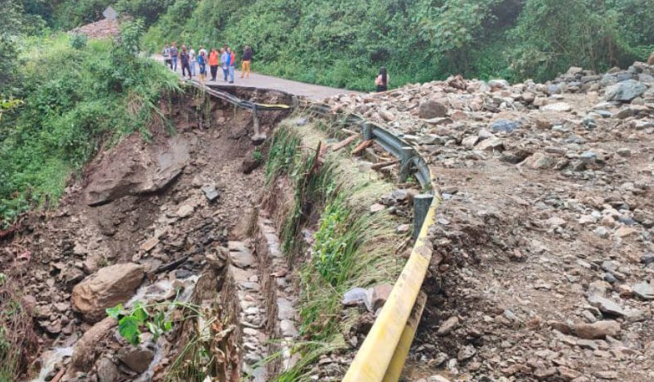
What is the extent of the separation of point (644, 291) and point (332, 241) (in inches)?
104

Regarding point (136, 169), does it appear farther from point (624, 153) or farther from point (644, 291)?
point (644, 291)

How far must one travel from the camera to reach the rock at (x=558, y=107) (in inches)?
335

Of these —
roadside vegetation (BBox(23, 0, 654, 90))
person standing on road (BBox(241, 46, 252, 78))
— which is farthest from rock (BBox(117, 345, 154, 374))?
person standing on road (BBox(241, 46, 252, 78))

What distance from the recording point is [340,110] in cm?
A: 930

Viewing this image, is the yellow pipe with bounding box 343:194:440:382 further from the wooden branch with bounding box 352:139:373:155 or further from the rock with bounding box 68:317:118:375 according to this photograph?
the rock with bounding box 68:317:118:375

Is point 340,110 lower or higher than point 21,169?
higher

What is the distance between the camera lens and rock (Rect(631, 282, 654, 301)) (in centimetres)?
318

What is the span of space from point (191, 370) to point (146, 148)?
9067 millimetres

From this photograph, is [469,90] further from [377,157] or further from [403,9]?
[403,9]

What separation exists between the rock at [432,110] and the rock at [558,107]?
1.81 meters

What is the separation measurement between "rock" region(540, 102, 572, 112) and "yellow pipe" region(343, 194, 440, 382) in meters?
6.67

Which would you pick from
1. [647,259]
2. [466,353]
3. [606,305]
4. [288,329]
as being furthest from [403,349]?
[288,329]

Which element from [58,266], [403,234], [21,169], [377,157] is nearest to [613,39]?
[377,157]

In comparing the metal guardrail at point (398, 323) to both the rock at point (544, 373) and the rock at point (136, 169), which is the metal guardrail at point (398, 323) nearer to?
the rock at point (544, 373)
